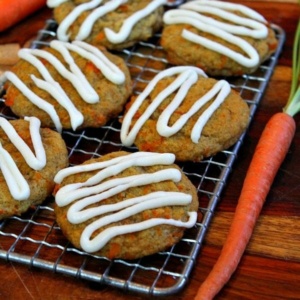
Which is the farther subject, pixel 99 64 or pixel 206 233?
pixel 99 64

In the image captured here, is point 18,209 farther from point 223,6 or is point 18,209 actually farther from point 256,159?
point 223,6

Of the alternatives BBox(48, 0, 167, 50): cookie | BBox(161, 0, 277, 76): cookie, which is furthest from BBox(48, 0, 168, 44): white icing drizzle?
BBox(161, 0, 277, 76): cookie

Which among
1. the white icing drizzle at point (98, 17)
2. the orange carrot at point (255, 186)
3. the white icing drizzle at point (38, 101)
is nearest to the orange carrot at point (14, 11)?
the white icing drizzle at point (98, 17)

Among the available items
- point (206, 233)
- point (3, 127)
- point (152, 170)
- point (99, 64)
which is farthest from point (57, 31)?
point (206, 233)

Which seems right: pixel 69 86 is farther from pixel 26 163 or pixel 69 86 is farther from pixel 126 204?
pixel 126 204

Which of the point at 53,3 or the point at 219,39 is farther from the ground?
the point at 53,3

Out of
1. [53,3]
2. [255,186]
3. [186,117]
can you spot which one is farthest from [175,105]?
[53,3]

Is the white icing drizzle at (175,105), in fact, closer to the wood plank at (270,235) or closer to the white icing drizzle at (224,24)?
the white icing drizzle at (224,24)

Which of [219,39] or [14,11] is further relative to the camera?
[14,11]
